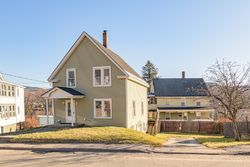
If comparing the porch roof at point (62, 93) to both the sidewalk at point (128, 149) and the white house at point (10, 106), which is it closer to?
Answer: the sidewalk at point (128, 149)

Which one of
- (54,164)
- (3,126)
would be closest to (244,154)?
(54,164)

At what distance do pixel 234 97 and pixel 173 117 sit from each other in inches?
1152

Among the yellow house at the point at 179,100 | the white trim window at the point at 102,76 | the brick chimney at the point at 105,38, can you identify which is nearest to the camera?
the white trim window at the point at 102,76

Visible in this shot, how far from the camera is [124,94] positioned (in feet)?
73.4

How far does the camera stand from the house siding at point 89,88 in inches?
888

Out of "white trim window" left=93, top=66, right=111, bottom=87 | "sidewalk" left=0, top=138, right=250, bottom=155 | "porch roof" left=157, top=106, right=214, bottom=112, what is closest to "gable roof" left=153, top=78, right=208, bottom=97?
"porch roof" left=157, top=106, right=214, bottom=112

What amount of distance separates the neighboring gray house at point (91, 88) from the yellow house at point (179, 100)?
26.8m

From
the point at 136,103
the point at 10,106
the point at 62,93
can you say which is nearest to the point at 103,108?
the point at 62,93

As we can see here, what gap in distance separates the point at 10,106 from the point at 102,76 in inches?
970

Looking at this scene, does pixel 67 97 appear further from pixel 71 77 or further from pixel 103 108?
pixel 103 108

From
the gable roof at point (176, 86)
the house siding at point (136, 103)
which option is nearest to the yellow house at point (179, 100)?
the gable roof at point (176, 86)

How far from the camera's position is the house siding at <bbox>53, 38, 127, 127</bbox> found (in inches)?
888

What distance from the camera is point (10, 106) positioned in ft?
136

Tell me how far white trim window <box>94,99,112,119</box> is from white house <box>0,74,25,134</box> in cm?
2099
